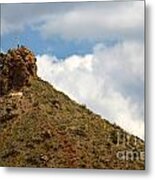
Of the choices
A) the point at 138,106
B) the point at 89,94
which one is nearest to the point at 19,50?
the point at 89,94

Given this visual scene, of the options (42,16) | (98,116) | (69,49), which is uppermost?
(42,16)

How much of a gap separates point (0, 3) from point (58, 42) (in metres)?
0.29

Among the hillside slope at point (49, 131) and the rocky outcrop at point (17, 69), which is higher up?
the rocky outcrop at point (17, 69)

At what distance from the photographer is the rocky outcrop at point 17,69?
7.16ft

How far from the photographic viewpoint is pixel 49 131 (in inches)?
84.4

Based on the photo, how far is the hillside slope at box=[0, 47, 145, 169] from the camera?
82.3 inches

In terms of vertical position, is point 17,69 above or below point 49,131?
above

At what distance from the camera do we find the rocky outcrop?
7.16ft

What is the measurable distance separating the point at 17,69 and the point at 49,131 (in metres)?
0.28

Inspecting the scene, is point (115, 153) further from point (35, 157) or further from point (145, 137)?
point (35, 157)

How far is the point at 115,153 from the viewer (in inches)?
82.2

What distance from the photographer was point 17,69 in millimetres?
2184

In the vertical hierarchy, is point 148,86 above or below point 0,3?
below

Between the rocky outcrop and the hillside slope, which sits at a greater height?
the rocky outcrop
